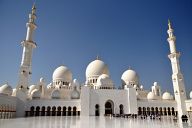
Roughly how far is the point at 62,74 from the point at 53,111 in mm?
8563

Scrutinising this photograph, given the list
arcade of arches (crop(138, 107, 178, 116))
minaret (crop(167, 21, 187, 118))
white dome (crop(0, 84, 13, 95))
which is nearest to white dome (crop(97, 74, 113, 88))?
arcade of arches (crop(138, 107, 178, 116))

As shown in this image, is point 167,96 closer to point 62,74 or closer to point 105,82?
point 105,82

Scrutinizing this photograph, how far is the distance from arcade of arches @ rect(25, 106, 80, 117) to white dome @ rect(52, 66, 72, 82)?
7.65 metres

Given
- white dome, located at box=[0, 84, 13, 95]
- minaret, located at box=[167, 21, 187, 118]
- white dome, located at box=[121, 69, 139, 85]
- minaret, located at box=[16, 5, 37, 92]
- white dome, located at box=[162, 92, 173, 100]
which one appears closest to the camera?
minaret, located at box=[16, 5, 37, 92]

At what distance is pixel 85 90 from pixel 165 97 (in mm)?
16109

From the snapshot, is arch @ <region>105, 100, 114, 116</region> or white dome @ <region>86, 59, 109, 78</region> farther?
white dome @ <region>86, 59, 109, 78</region>

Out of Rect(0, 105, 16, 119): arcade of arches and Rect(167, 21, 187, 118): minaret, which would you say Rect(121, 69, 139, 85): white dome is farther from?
Rect(0, 105, 16, 119): arcade of arches

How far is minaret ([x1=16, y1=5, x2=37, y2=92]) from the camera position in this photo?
22859mm

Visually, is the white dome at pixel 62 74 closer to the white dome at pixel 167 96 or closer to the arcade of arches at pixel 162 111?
the arcade of arches at pixel 162 111

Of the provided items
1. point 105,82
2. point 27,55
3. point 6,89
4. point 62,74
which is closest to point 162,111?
point 105,82

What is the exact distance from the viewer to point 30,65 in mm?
24234

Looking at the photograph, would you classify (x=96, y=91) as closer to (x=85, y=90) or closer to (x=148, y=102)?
(x=85, y=90)

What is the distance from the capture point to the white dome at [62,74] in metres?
31.5

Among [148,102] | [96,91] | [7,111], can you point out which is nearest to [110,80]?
[96,91]
